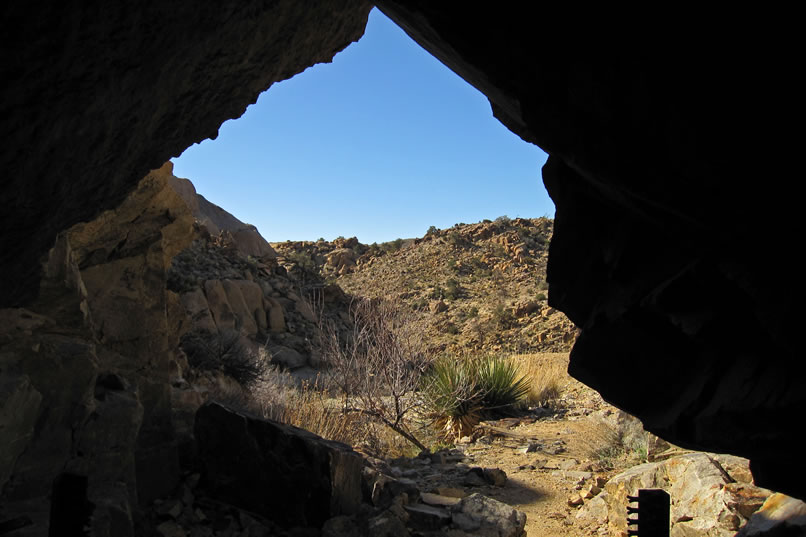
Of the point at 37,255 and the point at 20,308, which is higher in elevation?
the point at 37,255

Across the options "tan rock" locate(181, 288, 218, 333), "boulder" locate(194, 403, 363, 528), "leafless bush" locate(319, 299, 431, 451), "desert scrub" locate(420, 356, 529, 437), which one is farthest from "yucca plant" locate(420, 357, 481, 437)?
"tan rock" locate(181, 288, 218, 333)

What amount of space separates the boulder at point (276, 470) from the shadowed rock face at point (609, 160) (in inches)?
84.6

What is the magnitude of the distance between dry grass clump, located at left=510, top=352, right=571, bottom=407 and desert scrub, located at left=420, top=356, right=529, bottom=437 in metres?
0.84

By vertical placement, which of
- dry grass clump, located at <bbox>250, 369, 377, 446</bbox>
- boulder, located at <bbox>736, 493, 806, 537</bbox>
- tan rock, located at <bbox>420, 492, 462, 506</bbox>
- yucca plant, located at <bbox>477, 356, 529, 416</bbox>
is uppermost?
yucca plant, located at <bbox>477, 356, 529, 416</bbox>

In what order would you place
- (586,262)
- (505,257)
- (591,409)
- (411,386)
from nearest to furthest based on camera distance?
1. (586,262)
2. (411,386)
3. (591,409)
4. (505,257)

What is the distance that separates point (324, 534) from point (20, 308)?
2.66 m

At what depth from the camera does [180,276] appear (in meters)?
19.9

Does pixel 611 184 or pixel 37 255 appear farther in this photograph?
pixel 37 255

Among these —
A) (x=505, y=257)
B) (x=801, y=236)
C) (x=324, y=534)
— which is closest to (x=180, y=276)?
(x=324, y=534)

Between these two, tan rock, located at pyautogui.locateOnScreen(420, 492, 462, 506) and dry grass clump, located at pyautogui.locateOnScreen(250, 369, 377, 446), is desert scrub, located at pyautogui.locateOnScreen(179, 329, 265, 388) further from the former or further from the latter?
tan rock, located at pyautogui.locateOnScreen(420, 492, 462, 506)

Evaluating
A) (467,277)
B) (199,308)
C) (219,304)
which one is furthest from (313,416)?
(467,277)

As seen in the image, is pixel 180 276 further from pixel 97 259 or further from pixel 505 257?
pixel 505 257

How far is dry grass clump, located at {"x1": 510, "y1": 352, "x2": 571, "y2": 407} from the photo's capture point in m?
14.3

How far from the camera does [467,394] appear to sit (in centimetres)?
1245
